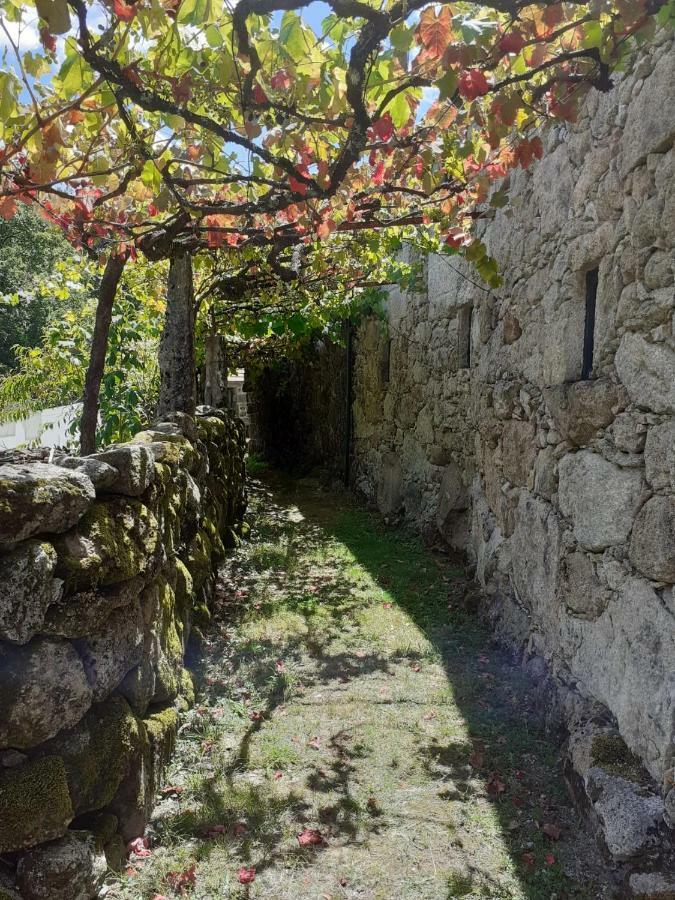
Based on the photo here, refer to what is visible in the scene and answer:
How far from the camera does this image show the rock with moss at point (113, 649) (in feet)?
6.24

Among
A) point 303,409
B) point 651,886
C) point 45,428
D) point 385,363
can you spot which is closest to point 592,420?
point 651,886

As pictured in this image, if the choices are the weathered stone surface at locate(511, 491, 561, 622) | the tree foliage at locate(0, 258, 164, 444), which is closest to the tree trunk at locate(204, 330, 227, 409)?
the tree foliage at locate(0, 258, 164, 444)

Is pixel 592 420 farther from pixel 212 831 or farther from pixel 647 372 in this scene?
pixel 212 831

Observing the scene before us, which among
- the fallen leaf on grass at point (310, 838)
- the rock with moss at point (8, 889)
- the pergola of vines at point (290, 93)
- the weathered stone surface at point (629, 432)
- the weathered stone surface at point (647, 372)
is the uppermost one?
the pergola of vines at point (290, 93)

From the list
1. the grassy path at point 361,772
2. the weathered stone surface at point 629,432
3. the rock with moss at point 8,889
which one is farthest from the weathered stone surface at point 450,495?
the rock with moss at point 8,889

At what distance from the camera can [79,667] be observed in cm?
182

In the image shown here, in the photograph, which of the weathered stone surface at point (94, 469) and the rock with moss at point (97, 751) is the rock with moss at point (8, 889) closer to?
the rock with moss at point (97, 751)

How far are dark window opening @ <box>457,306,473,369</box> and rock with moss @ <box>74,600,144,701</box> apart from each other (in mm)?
3577

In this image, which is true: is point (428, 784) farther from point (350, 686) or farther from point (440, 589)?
point (440, 589)

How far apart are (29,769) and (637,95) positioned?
2.86 metres

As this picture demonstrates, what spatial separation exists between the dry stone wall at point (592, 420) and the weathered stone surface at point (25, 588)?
185 centimetres

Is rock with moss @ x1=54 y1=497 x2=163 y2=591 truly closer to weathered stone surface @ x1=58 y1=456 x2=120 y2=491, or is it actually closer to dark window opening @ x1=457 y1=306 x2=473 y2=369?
weathered stone surface @ x1=58 y1=456 x2=120 y2=491

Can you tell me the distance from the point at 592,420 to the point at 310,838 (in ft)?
6.12

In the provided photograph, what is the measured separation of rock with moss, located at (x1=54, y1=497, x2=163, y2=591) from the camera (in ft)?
5.98
